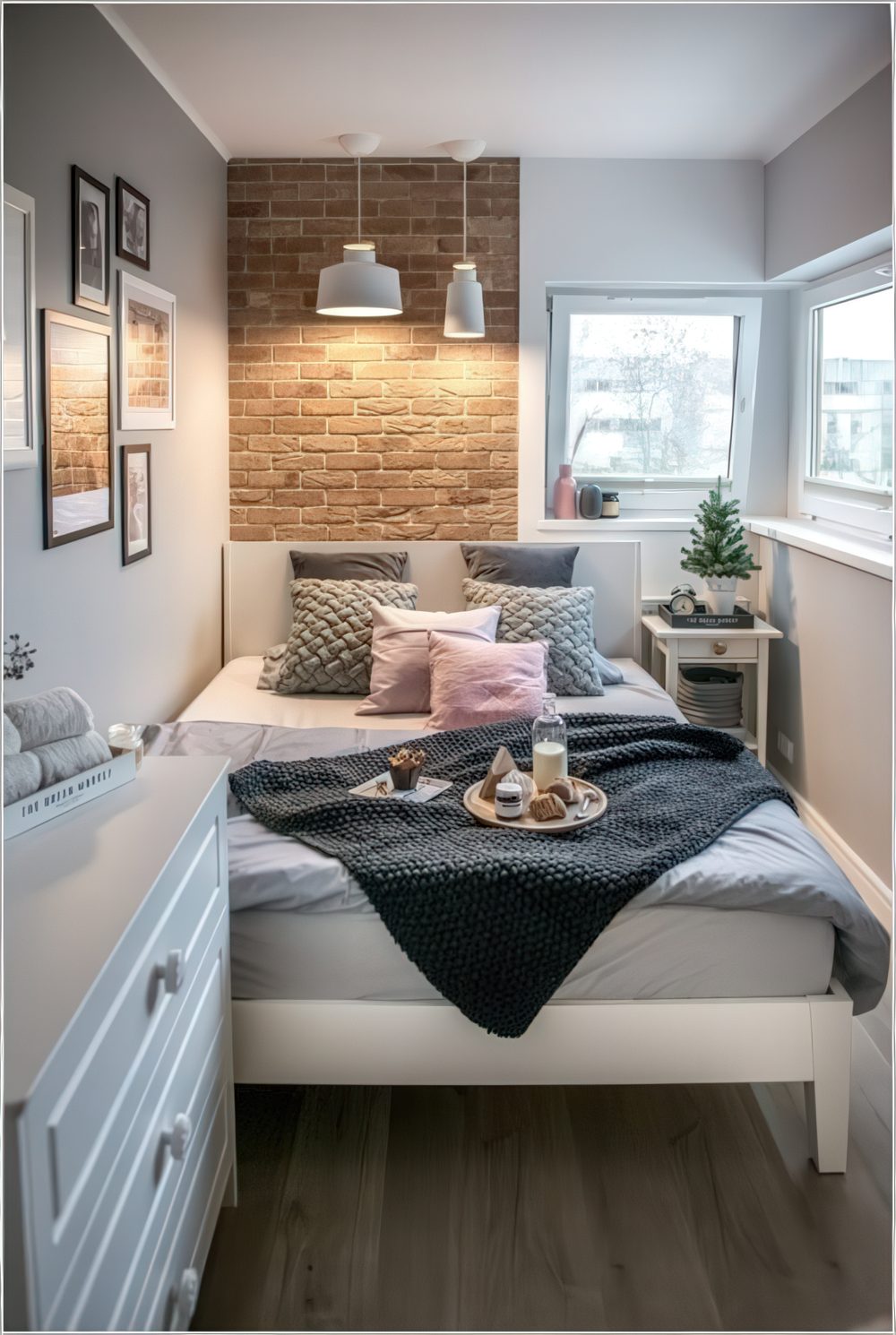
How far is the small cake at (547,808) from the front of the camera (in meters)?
2.64

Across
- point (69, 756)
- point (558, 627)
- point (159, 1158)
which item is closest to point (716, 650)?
point (558, 627)

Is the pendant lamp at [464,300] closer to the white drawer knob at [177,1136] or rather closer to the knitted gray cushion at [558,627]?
the knitted gray cushion at [558,627]

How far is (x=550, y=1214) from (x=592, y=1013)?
0.38 metres

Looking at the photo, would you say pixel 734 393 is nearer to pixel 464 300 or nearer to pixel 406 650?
pixel 464 300

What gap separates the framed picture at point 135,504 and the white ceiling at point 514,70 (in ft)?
3.72

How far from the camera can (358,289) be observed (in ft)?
13.0

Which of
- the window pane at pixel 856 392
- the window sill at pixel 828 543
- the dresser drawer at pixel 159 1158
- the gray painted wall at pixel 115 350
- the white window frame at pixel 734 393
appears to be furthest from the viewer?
the white window frame at pixel 734 393

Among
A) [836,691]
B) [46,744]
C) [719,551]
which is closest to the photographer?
[46,744]

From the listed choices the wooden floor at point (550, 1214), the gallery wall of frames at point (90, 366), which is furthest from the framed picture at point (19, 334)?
the wooden floor at point (550, 1214)

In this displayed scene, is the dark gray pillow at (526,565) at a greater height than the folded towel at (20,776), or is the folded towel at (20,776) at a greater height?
the dark gray pillow at (526,565)

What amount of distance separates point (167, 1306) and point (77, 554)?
1.80m

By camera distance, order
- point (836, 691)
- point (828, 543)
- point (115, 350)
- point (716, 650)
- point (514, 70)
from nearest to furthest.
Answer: point (115, 350) → point (514, 70) → point (836, 691) → point (828, 543) → point (716, 650)

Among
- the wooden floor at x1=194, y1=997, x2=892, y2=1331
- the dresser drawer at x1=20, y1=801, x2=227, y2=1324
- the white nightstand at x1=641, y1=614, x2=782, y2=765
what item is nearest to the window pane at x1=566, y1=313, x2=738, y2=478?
the white nightstand at x1=641, y1=614, x2=782, y2=765

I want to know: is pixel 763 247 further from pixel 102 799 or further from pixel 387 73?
pixel 102 799
